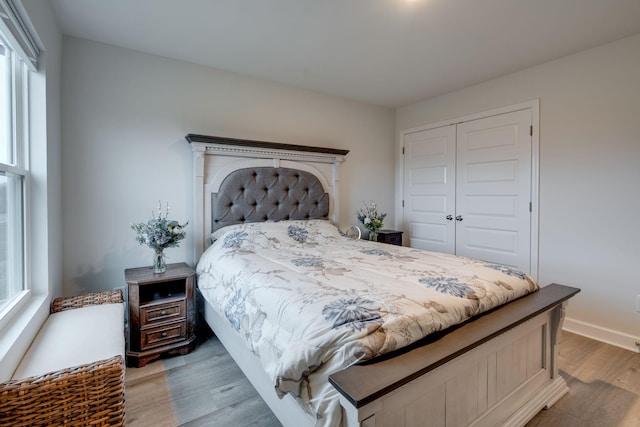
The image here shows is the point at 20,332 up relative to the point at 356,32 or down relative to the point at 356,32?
down

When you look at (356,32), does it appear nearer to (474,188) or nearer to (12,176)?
(474,188)

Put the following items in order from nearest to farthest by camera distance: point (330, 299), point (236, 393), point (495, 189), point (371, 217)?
point (330, 299), point (236, 393), point (495, 189), point (371, 217)

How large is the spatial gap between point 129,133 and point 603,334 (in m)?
4.30

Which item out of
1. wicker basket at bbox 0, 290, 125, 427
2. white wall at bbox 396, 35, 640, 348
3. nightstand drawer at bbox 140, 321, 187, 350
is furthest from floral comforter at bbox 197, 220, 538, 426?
white wall at bbox 396, 35, 640, 348

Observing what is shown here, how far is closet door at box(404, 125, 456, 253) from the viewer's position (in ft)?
12.1

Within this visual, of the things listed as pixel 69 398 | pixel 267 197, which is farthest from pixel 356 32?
pixel 69 398

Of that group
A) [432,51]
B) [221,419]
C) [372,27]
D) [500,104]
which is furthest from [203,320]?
[500,104]

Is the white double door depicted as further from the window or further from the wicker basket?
the window

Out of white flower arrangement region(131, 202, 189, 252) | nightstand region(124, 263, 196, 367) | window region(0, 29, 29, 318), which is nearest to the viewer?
window region(0, 29, 29, 318)

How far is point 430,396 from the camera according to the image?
3.89ft

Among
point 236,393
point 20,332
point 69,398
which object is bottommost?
point 236,393

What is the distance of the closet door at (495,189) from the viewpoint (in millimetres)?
3080

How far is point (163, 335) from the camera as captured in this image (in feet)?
7.42

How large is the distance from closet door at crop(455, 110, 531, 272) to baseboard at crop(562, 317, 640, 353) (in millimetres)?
584
